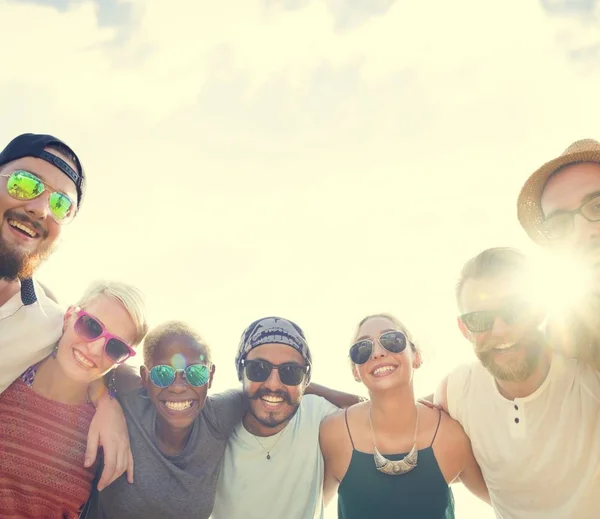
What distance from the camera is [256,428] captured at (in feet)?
16.8

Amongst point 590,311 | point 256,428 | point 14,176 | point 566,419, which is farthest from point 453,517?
point 14,176

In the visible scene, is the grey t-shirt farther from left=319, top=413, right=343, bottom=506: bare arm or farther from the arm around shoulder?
the arm around shoulder

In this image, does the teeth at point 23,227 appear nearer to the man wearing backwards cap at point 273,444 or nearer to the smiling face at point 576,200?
the man wearing backwards cap at point 273,444

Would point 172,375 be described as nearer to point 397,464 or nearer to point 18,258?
point 18,258

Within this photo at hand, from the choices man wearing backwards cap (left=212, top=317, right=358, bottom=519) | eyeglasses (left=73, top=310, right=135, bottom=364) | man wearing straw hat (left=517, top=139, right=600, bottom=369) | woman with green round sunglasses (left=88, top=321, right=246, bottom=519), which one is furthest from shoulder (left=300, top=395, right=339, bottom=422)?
man wearing straw hat (left=517, top=139, right=600, bottom=369)

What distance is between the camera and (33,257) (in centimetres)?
419

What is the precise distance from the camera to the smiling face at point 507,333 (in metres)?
4.48

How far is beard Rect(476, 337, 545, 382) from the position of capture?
443 centimetres

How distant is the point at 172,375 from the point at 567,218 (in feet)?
13.9

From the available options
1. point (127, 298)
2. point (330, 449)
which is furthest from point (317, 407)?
point (127, 298)

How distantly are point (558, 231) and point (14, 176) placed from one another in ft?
17.3

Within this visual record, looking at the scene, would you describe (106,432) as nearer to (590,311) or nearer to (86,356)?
(86,356)

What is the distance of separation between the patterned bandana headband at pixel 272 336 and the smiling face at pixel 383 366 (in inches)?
28.5

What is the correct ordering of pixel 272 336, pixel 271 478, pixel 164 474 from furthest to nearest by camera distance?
pixel 272 336 < pixel 271 478 < pixel 164 474
